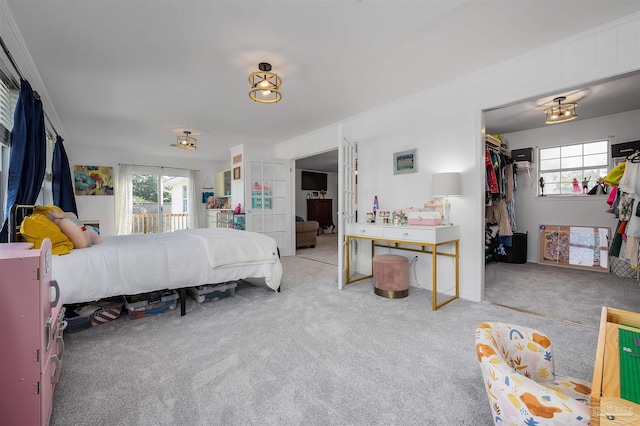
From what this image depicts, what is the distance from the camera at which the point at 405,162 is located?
3.73m

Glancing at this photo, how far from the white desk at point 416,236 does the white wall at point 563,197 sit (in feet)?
10.2

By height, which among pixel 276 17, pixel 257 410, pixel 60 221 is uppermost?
pixel 276 17

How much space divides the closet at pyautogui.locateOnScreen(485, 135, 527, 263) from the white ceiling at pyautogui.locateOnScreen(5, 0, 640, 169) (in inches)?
49.0

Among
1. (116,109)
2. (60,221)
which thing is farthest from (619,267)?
(116,109)

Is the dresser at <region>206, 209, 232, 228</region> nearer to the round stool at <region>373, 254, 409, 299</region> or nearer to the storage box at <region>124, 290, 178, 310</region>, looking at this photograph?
the storage box at <region>124, 290, 178, 310</region>

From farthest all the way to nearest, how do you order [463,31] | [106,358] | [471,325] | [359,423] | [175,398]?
[471,325], [463,31], [106,358], [175,398], [359,423]

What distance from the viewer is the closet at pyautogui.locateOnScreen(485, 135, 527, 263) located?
4873mm

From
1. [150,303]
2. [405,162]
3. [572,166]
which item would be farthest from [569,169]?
[150,303]

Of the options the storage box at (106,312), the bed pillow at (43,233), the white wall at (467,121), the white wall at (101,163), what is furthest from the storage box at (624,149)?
the white wall at (101,163)

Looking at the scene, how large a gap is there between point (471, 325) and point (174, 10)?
11.3 feet

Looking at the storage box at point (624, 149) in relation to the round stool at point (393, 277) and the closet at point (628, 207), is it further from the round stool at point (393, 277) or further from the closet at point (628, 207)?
the round stool at point (393, 277)

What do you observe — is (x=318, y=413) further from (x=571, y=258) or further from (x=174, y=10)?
(x=571, y=258)

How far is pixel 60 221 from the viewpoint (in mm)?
2422

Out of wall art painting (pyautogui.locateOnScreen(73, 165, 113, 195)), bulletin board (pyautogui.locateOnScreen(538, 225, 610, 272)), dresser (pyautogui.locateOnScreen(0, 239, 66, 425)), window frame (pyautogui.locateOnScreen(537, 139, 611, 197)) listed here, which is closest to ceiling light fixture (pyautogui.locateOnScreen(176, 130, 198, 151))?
wall art painting (pyautogui.locateOnScreen(73, 165, 113, 195))
